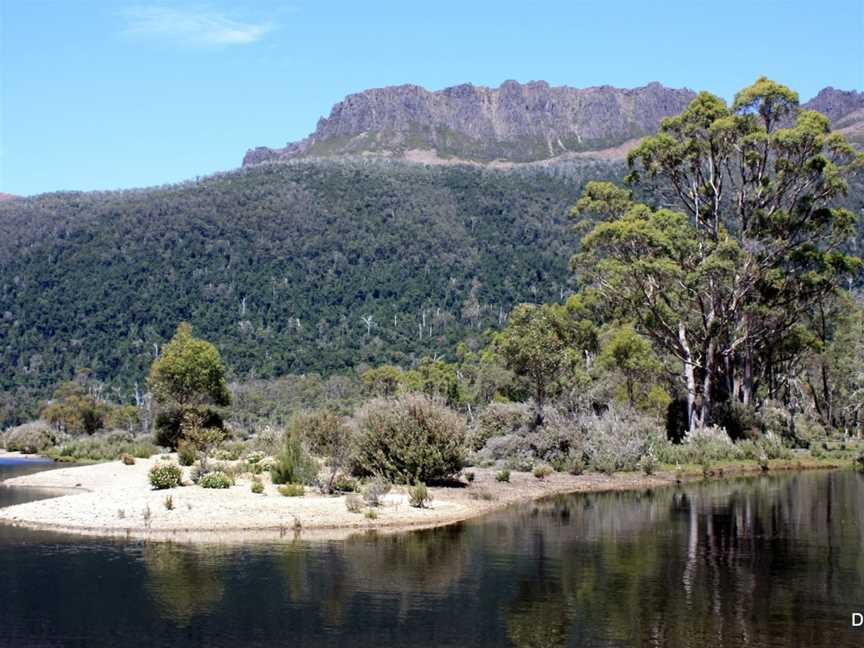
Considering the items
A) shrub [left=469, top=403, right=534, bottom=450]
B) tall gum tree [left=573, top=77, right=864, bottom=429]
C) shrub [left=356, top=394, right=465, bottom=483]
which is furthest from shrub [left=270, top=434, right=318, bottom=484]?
tall gum tree [left=573, top=77, right=864, bottom=429]

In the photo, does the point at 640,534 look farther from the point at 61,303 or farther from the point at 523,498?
the point at 61,303

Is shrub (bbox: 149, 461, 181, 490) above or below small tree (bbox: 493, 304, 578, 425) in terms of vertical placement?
below

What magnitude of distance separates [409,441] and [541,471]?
7.84 meters

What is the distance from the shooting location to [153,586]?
1980cm

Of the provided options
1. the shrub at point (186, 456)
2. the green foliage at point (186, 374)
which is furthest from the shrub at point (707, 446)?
the green foliage at point (186, 374)

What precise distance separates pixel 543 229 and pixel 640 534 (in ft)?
429

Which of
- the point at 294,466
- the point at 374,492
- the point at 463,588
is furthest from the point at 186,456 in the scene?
the point at 463,588

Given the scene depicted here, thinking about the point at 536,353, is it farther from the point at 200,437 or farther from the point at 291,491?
the point at 291,491

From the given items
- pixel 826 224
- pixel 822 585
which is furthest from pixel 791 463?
pixel 822 585

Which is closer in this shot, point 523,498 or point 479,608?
point 479,608

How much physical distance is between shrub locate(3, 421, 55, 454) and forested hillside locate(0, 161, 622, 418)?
29.4m

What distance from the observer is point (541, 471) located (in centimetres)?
4081

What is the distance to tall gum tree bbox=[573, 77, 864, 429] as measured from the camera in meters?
49.9

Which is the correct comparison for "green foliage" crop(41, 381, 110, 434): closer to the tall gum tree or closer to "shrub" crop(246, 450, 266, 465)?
"shrub" crop(246, 450, 266, 465)
